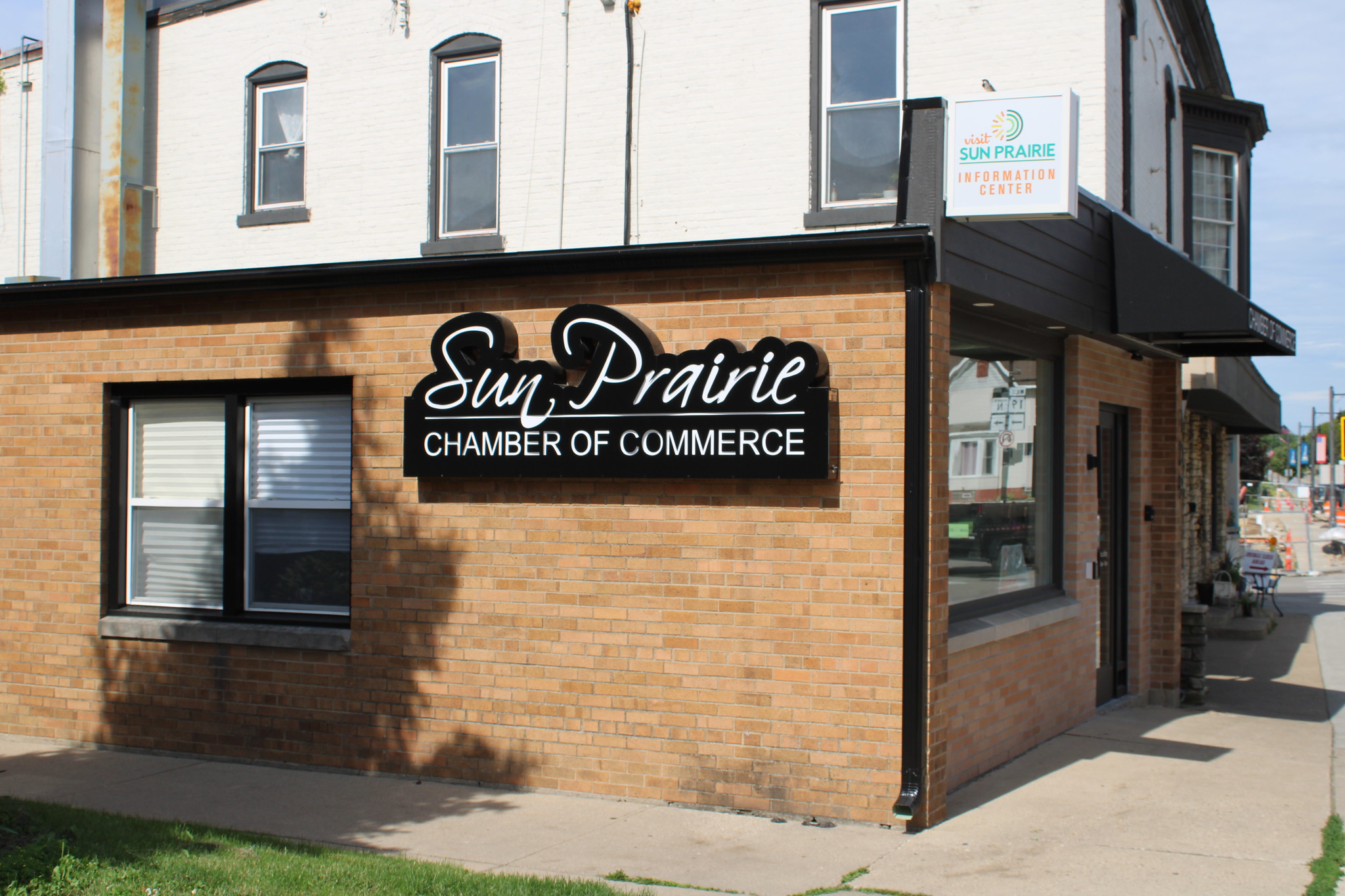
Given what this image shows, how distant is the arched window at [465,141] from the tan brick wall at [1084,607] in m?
5.71

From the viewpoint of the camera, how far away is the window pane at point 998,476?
7871 millimetres

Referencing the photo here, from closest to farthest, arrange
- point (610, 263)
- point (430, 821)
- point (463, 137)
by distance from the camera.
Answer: point (430, 821) < point (610, 263) < point (463, 137)

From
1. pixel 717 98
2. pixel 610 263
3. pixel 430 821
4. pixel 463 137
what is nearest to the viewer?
pixel 430 821

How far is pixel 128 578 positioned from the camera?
891cm

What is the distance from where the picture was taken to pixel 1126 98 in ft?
35.0

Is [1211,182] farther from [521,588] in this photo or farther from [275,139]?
[521,588]

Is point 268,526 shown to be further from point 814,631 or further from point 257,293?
point 814,631

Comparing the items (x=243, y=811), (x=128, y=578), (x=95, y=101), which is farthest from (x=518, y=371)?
(x=95, y=101)

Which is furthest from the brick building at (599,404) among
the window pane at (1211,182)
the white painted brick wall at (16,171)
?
the window pane at (1211,182)

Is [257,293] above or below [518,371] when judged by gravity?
above

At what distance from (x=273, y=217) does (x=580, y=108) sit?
343 cm

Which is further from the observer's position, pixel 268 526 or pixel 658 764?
pixel 268 526

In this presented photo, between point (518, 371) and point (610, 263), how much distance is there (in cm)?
90

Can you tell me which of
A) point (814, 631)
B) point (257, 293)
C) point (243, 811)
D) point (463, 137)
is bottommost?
point (243, 811)
